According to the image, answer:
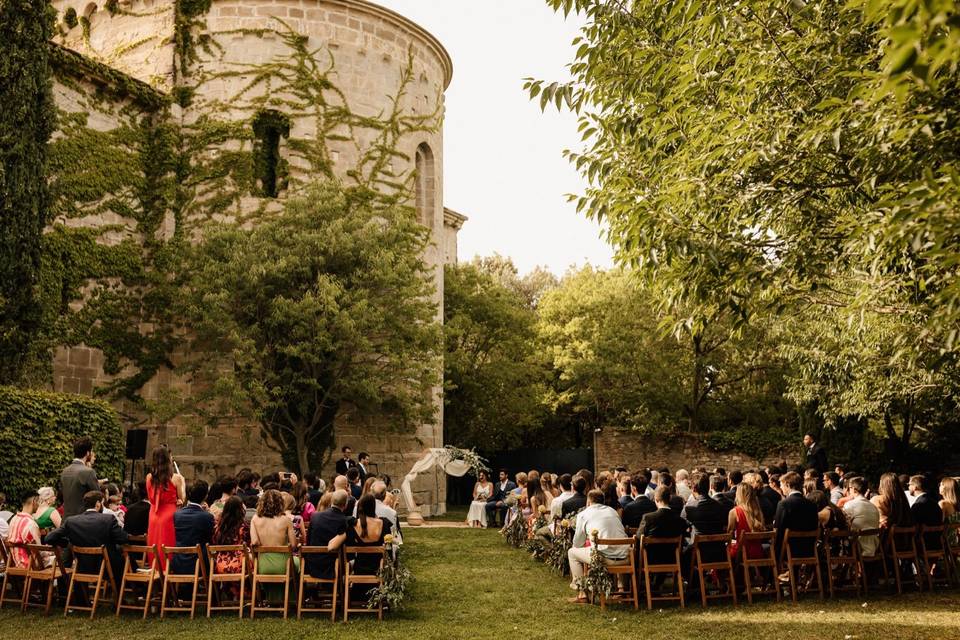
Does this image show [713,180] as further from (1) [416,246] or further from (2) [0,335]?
(1) [416,246]

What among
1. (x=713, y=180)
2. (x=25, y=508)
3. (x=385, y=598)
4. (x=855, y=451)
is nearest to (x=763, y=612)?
(x=385, y=598)

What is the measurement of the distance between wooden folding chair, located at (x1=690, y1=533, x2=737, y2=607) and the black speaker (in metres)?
12.1

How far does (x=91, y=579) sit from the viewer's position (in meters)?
8.87

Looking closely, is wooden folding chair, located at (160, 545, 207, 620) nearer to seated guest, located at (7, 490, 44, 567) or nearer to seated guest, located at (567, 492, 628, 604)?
seated guest, located at (7, 490, 44, 567)

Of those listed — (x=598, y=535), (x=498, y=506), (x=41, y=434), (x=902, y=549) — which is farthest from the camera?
(x=498, y=506)

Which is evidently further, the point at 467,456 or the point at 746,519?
the point at 467,456

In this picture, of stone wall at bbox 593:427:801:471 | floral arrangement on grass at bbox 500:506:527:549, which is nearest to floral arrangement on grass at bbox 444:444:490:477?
floral arrangement on grass at bbox 500:506:527:549

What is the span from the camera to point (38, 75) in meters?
15.5

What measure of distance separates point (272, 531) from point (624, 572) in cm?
382

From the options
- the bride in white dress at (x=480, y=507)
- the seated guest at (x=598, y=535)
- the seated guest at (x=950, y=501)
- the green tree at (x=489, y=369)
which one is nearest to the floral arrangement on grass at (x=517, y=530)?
the bride in white dress at (x=480, y=507)

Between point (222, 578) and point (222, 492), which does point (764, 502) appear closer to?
point (222, 578)

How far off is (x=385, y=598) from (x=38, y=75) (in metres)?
12.1

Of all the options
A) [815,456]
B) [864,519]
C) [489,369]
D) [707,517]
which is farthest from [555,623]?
[489,369]

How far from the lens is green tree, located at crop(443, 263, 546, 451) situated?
34.1 metres
